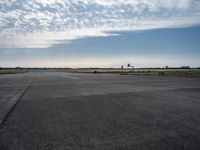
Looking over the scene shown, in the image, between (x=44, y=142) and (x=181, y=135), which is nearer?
Result: (x=44, y=142)

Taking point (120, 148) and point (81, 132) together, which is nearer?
point (120, 148)

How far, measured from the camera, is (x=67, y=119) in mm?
5637

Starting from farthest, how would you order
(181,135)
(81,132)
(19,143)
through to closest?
(81,132), (181,135), (19,143)

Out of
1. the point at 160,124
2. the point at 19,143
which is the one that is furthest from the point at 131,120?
the point at 19,143

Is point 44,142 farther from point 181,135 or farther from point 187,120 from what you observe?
point 187,120

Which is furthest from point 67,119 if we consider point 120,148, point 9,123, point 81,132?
point 120,148

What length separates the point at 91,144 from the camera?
12.1 ft

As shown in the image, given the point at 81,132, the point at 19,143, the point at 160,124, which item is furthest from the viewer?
the point at 160,124

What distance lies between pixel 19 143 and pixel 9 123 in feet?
5.76

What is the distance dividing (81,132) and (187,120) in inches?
126

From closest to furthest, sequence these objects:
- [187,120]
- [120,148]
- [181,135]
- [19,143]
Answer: [120,148]
[19,143]
[181,135]
[187,120]

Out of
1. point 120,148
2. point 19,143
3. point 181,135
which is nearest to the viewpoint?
point 120,148

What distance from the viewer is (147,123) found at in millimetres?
5102

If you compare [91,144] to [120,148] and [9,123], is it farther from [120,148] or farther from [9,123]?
[9,123]
